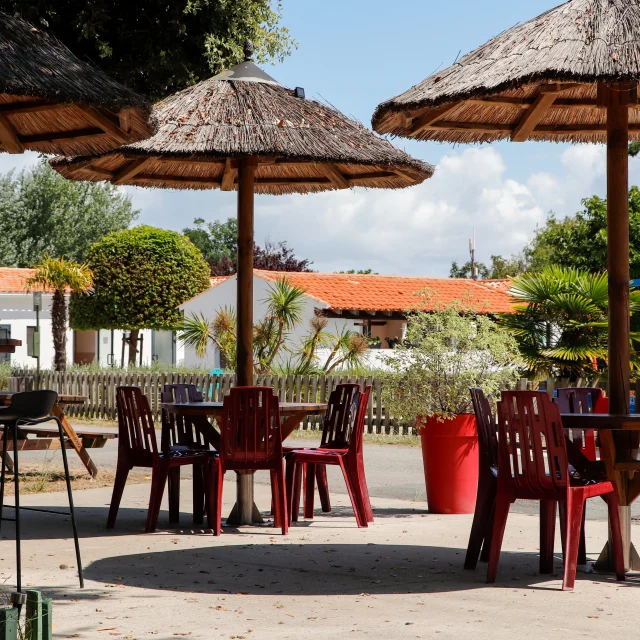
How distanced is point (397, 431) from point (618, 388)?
13139mm

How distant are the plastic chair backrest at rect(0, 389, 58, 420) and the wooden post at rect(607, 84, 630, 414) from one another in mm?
3678

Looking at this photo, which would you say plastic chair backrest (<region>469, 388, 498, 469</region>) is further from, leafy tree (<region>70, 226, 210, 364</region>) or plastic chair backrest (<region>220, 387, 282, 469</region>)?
leafy tree (<region>70, 226, 210, 364</region>)

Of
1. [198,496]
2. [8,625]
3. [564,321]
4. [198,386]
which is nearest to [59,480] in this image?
[198,496]

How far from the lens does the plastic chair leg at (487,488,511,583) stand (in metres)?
6.57

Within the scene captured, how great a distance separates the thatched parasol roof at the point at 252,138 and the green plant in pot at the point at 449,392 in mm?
1572

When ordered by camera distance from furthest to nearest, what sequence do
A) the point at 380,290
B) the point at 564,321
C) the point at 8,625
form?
the point at 380,290, the point at 564,321, the point at 8,625

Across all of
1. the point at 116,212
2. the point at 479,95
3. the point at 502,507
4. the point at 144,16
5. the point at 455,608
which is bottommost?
the point at 455,608

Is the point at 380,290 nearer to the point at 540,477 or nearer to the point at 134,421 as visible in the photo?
the point at 134,421

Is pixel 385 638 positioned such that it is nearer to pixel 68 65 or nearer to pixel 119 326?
pixel 68 65

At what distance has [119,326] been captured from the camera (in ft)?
114

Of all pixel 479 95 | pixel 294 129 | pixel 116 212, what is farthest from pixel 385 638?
pixel 116 212

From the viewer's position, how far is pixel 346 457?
914 centimetres

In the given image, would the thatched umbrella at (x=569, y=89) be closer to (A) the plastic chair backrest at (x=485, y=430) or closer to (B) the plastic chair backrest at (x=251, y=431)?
(A) the plastic chair backrest at (x=485, y=430)

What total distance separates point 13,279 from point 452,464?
40.6 m
